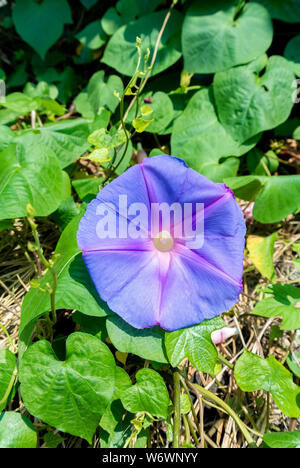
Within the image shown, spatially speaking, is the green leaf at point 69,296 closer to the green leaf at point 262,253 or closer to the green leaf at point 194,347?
the green leaf at point 194,347

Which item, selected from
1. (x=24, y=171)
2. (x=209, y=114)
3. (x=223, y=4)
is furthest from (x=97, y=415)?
(x=223, y=4)

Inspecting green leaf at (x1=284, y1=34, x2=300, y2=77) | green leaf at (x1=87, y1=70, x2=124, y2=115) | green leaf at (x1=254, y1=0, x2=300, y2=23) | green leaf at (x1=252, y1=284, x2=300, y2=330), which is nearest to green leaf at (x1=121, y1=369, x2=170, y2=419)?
green leaf at (x1=252, y1=284, x2=300, y2=330)

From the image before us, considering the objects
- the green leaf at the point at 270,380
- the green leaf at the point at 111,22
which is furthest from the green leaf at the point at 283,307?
the green leaf at the point at 111,22

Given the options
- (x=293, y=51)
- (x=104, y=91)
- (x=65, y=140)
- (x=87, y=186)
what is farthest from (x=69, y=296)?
(x=293, y=51)

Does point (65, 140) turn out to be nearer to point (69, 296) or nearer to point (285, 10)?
point (69, 296)

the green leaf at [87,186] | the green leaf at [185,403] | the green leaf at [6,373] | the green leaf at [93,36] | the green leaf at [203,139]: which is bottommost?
the green leaf at [185,403]

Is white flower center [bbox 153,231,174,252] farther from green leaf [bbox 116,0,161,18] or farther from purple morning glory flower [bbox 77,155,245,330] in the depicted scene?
green leaf [bbox 116,0,161,18]
